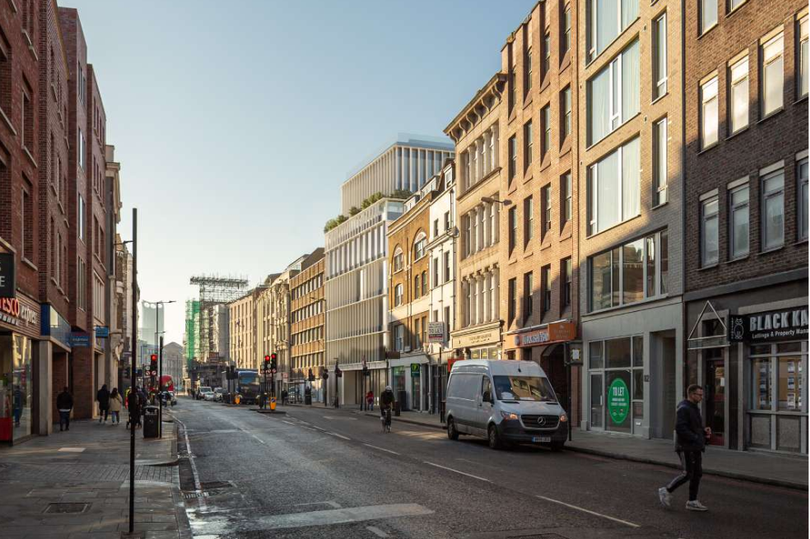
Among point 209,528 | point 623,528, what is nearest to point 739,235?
point 623,528

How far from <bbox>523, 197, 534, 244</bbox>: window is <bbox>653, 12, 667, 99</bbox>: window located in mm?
12178

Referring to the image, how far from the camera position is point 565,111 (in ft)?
119

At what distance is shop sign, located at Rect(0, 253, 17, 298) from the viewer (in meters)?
18.5

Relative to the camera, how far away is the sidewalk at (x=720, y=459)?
16.5 m

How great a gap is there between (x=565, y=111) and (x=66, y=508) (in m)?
27.8

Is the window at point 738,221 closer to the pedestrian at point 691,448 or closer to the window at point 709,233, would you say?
the window at point 709,233

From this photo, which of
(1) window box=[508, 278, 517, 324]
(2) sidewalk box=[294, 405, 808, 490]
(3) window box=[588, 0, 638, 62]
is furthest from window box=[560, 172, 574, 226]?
(2) sidewalk box=[294, 405, 808, 490]

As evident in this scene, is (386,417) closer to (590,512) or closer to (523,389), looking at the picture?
(523,389)

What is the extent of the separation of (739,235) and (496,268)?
21.9 meters

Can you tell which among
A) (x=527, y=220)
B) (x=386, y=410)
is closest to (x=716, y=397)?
(x=386, y=410)

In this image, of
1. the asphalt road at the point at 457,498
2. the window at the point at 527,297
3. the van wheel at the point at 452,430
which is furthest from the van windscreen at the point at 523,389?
the window at the point at 527,297

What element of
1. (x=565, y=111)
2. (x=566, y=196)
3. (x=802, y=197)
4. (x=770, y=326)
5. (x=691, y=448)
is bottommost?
(x=691, y=448)

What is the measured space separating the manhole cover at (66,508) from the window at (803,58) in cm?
1683

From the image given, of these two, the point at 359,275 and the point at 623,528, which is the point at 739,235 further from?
the point at 359,275
